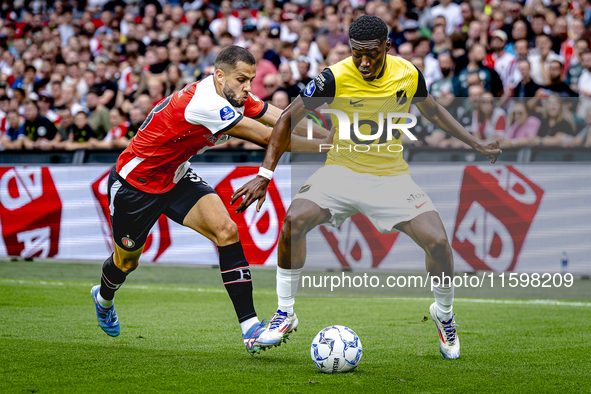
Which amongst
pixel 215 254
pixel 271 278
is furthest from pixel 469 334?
pixel 215 254

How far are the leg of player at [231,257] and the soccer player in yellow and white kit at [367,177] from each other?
18 cm

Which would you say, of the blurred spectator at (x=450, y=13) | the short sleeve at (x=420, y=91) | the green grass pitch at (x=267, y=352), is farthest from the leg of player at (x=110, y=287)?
the blurred spectator at (x=450, y=13)

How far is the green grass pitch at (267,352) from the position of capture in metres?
3.86

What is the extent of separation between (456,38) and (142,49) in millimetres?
6706

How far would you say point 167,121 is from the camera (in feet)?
16.2

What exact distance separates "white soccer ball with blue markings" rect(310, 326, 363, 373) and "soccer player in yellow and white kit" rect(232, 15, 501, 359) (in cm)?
46

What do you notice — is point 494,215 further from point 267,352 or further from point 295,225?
point 267,352

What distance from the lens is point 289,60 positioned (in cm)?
1141

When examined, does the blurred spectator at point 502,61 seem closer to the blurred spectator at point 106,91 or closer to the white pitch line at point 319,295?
the white pitch line at point 319,295

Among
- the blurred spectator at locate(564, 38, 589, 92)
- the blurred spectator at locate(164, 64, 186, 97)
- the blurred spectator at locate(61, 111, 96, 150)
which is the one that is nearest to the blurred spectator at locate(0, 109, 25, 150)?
the blurred spectator at locate(61, 111, 96, 150)

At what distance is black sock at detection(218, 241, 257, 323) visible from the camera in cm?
484

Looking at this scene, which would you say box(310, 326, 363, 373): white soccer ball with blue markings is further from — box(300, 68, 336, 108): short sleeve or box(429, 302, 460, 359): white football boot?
box(300, 68, 336, 108): short sleeve

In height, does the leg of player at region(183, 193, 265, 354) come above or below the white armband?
below

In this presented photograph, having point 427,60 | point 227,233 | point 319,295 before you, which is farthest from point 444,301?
point 427,60
